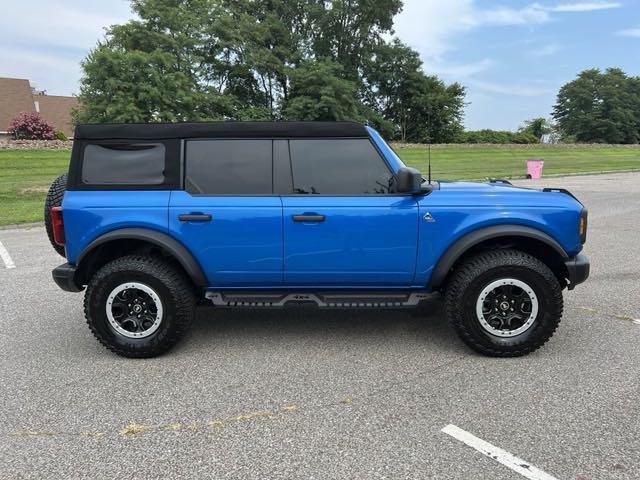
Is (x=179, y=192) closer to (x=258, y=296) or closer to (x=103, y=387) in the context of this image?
(x=258, y=296)

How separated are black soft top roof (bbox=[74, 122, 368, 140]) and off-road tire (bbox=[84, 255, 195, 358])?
3.08 ft

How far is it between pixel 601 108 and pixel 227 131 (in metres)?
78.4

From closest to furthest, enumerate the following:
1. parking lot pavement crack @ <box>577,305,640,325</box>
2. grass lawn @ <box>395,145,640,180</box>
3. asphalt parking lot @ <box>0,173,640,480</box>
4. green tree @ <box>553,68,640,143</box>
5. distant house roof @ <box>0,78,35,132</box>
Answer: asphalt parking lot @ <box>0,173,640,480</box>, parking lot pavement crack @ <box>577,305,640,325</box>, grass lawn @ <box>395,145,640,180</box>, distant house roof @ <box>0,78,35,132</box>, green tree @ <box>553,68,640,143</box>

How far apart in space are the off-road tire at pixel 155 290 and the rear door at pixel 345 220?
818 mm

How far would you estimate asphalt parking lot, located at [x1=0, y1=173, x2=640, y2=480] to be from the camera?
2.52 metres

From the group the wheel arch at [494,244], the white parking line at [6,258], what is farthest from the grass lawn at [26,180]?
the wheel arch at [494,244]

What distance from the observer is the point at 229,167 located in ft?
12.4

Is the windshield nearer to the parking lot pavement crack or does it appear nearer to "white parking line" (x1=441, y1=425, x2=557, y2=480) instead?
"white parking line" (x1=441, y1=425, x2=557, y2=480)

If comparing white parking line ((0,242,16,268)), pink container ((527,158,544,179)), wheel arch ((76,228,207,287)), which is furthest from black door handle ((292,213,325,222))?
pink container ((527,158,544,179))

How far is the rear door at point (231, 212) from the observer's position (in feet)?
11.9

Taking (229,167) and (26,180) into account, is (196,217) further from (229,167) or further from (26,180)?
(26,180)

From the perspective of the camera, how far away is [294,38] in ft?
166

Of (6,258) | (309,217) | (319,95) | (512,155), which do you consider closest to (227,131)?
(309,217)

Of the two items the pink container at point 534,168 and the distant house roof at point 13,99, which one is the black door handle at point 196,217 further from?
the distant house roof at point 13,99
